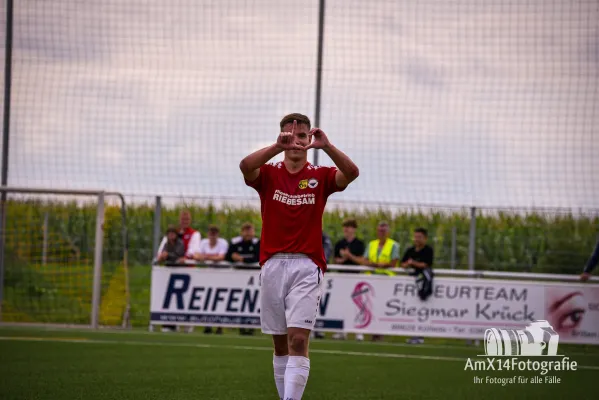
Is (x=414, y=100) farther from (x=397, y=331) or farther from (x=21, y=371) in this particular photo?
(x=21, y=371)

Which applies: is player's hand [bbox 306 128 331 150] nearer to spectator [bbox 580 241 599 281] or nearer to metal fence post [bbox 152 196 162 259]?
spectator [bbox 580 241 599 281]

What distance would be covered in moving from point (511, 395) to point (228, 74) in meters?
9.72

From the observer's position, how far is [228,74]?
18.6 metres

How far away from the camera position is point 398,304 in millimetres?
17625

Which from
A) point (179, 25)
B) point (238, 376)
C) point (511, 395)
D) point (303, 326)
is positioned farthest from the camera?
point (179, 25)

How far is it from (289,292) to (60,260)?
1229cm

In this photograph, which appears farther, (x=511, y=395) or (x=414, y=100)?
(x=414, y=100)

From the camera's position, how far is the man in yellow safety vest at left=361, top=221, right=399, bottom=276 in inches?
707

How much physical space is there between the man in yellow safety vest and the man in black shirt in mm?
158

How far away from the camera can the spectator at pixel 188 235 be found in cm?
1872

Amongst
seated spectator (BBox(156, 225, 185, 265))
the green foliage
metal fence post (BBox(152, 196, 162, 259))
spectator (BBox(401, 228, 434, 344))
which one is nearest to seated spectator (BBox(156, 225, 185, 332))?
seated spectator (BBox(156, 225, 185, 265))

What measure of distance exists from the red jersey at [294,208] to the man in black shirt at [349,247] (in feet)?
32.9

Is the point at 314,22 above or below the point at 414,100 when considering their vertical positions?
above

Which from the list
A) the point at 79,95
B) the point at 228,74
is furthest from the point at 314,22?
the point at 79,95
